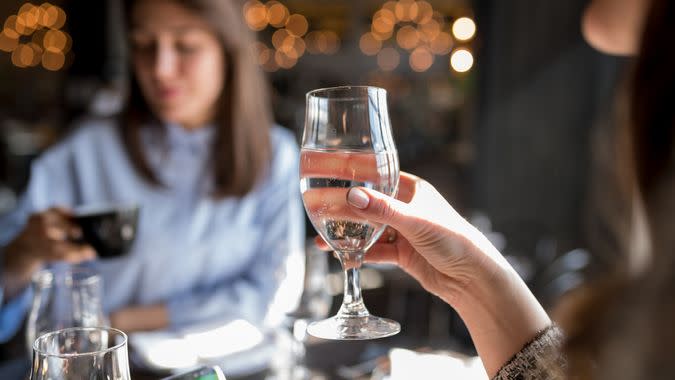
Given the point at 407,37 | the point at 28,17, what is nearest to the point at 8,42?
the point at 28,17

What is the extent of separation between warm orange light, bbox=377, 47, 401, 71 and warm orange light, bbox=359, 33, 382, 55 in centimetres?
15

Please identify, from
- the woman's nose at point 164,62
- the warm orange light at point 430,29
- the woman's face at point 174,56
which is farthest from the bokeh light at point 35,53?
the woman's nose at point 164,62

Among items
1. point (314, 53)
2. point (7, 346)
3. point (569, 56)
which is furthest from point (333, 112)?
point (314, 53)

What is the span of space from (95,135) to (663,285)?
209 cm

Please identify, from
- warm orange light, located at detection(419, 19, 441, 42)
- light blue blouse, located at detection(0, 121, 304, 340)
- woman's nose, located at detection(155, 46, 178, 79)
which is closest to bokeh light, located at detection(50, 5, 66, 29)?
warm orange light, located at detection(419, 19, 441, 42)

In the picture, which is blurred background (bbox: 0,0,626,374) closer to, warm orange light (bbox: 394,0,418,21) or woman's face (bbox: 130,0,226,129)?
warm orange light (bbox: 394,0,418,21)

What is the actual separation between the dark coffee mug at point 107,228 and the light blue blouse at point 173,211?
64cm

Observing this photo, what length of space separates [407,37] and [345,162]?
959 cm

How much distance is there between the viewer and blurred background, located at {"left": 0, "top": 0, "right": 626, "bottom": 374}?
413cm

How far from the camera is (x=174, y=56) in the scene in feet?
6.69

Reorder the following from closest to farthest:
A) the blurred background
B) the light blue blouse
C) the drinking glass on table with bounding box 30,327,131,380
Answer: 1. the drinking glass on table with bounding box 30,327,131,380
2. the light blue blouse
3. the blurred background

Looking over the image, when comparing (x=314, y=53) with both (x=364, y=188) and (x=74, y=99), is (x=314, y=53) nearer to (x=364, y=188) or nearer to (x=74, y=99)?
(x=74, y=99)

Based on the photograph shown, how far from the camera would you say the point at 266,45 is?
1002cm

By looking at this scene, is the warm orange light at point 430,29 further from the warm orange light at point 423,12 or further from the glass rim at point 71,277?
the glass rim at point 71,277
